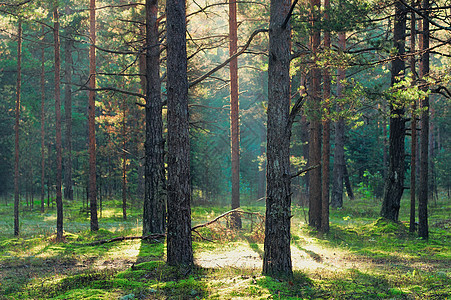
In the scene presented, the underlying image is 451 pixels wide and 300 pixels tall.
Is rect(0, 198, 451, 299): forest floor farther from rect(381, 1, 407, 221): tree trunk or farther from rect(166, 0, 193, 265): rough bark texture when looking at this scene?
rect(381, 1, 407, 221): tree trunk

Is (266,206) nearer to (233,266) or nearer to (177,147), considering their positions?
(233,266)

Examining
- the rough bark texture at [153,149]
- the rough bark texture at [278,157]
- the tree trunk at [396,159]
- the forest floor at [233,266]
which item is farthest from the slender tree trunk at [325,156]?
the rough bark texture at [278,157]

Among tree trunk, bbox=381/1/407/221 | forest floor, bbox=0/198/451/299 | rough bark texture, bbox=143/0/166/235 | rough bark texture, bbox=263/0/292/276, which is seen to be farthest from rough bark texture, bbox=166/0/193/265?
tree trunk, bbox=381/1/407/221

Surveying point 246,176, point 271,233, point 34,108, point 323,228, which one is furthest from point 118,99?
point 246,176

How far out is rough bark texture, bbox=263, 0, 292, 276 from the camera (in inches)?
290

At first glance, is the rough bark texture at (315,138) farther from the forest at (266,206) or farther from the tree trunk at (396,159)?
the tree trunk at (396,159)

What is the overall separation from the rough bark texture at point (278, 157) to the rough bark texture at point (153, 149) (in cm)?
589

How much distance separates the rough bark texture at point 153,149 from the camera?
41.8ft

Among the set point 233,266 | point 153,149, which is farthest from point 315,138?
point 233,266

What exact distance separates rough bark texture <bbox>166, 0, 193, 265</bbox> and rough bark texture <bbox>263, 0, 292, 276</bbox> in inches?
73.3

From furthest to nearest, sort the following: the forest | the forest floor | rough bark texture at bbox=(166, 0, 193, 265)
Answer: rough bark texture at bbox=(166, 0, 193, 265) → the forest → the forest floor

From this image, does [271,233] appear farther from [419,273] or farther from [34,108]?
[34,108]

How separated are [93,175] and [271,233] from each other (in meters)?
10.6

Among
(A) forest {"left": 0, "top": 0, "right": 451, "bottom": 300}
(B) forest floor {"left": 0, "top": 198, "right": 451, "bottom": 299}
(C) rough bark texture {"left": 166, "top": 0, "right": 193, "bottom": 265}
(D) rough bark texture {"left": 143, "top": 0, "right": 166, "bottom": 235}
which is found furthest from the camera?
(D) rough bark texture {"left": 143, "top": 0, "right": 166, "bottom": 235}
